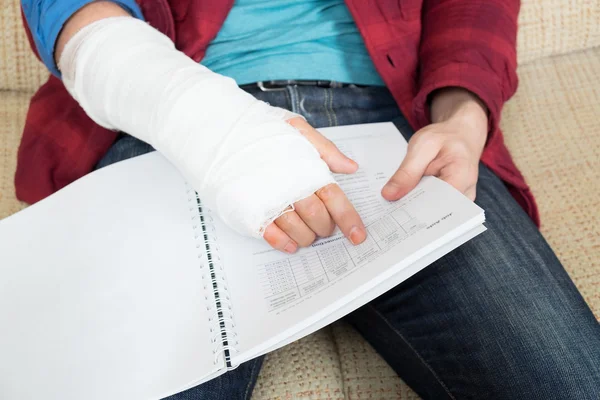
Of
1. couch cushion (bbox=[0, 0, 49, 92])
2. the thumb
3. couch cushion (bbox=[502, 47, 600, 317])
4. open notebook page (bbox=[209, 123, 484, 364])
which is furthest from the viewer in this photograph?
couch cushion (bbox=[0, 0, 49, 92])

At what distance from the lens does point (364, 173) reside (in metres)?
0.65

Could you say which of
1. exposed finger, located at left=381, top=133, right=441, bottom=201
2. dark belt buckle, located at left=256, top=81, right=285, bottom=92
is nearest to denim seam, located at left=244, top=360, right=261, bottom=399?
exposed finger, located at left=381, top=133, right=441, bottom=201

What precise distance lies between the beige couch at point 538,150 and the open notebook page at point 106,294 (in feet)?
Result: 0.72

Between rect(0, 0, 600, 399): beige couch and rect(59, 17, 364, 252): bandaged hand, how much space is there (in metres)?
0.23

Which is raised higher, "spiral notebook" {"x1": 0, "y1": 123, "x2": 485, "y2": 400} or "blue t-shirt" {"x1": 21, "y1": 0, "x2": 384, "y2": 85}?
"blue t-shirt" {"x1": 21, "y1": 0, "x2": 384, "y2": 85}

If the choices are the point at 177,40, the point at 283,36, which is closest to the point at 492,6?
the point at 283,36

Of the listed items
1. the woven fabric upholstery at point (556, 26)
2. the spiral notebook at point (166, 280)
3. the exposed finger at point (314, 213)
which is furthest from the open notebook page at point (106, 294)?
the woven fabric upholstery at point (556, 26)

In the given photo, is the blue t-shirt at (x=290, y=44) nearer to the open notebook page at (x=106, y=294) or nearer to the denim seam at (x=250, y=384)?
the open notebook page at (x=106, y=294)

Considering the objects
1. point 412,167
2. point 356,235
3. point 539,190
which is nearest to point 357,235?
point 356,235

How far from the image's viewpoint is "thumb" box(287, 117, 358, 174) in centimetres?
60

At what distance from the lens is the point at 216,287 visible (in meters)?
0.54

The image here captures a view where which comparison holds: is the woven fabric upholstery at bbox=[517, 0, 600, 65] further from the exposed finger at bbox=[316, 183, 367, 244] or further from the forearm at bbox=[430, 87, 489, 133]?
the exposed finger at bbox=[316, 183, 367, 244]

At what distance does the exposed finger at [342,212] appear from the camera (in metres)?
0.54

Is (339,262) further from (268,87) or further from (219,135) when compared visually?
(268,87)
